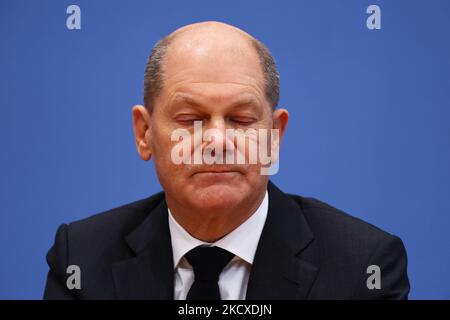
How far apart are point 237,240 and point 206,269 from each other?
0.48 ft

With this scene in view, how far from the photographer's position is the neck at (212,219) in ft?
7.27

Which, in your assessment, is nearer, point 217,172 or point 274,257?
point 217,172

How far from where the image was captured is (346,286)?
2199mm

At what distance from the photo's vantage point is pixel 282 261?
225 cm

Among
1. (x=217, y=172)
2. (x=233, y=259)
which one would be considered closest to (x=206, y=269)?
(x=233, y=259)

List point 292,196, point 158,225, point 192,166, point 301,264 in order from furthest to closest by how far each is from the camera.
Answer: point 292,196 < point 158,225 < point 301,264 < point 192,166

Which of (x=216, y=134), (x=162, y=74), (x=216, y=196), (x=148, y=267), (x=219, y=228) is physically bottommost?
(x=148, y=267)

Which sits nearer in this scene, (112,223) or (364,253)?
(364,253)

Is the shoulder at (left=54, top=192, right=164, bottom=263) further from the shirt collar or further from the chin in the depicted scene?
the chin

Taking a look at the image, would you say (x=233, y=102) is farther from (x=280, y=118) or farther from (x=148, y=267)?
(x=148, y=267)
